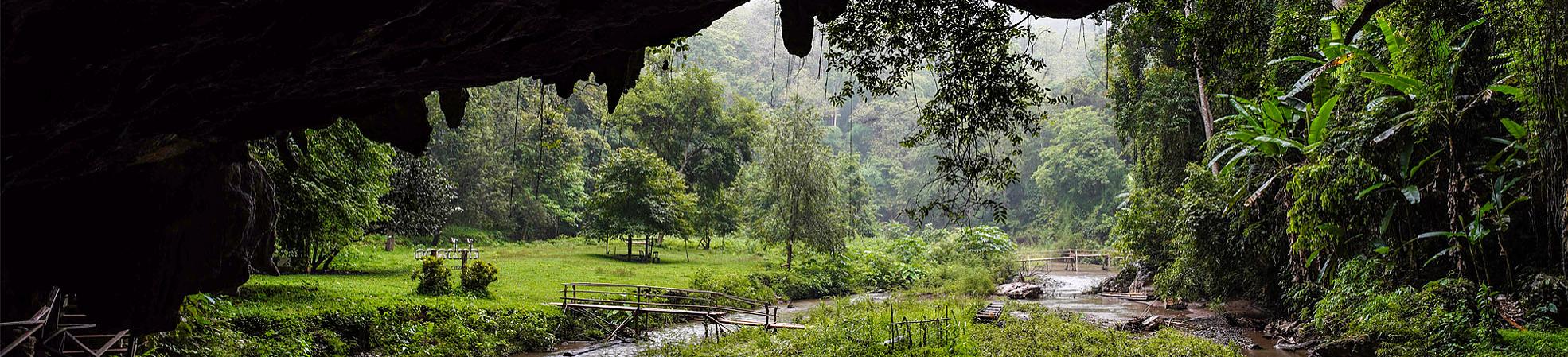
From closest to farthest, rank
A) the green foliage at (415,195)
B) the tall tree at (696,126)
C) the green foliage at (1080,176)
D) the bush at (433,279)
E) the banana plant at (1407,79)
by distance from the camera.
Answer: the banana plant at (1407,79) < the bush at (433,279) < the green foliage at (415,195) < the tall tree at (696,126) < the green foliage at (1080,176)

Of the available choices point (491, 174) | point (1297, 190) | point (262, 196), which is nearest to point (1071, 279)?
point (1297, 190)

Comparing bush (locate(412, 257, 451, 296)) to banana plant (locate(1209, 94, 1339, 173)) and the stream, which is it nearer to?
the stream

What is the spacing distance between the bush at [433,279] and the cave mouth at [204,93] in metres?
8.46

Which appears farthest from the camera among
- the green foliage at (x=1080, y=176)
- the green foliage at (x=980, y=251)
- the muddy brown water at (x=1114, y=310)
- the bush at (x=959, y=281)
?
the green foliage at (x=1080, y=176)

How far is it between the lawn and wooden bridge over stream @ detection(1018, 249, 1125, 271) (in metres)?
13.6

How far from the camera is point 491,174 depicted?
116 feet

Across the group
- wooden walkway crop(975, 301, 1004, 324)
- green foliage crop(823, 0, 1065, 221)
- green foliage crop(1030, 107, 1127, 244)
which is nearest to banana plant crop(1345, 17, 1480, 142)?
green foliage crop(823, 0, 1065, 221)

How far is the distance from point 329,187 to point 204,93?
10.6m

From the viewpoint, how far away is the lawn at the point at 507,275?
13031 mm

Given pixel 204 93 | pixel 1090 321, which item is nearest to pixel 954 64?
pixel 204 93

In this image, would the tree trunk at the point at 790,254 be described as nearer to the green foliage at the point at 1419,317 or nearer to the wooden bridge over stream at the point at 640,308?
the wooden bridge over stream at the point at 640,308

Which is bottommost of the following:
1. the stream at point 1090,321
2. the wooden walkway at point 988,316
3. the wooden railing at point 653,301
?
the stream at point 1090,321

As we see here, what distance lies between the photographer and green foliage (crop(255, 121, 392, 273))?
1235 centimetres

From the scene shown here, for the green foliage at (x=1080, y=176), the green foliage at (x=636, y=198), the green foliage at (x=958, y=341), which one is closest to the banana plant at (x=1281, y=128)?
the green foliage at (x=958, y=341)
